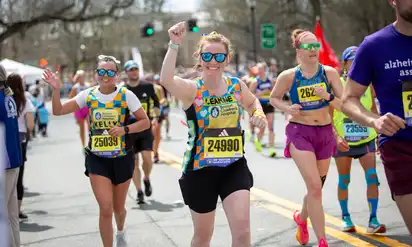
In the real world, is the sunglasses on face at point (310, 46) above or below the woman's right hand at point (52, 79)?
above

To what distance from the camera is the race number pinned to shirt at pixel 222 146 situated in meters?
5.12

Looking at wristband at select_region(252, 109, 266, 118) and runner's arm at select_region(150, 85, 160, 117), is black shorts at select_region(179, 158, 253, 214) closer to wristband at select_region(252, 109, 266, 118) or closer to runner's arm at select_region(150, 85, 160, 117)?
wristband at select_region(252, 109, 266, 118)

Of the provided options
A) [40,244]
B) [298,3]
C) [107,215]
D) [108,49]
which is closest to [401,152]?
[107,215]

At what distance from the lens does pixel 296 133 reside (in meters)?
6.46

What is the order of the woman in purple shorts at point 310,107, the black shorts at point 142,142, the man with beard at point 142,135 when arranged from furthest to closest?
the black shorts at point 142,142 → the man with beard at point 142,135 → the woman in purple shorts at point 310,107

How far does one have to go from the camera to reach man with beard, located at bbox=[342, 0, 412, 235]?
12.7 ft

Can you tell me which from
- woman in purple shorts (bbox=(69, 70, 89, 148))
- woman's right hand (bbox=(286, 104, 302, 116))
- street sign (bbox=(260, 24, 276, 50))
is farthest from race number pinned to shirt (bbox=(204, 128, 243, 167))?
street sign (bbox=(260, 24, 276, 50))

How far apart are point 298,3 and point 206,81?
37.8 meters

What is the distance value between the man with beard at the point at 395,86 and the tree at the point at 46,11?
26.4 m

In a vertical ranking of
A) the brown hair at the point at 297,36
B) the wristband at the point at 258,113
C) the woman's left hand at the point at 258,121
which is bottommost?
the woman's left hand at the point at 258,121

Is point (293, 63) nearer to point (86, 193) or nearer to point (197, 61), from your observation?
point (86, 193)

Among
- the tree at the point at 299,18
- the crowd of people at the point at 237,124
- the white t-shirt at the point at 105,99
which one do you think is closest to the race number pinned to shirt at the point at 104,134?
the crowd of people at the point at 237,124

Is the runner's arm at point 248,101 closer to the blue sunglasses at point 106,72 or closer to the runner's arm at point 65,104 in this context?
the blue sunglasses at point 106,72

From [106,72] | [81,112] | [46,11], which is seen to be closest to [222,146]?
[106,72]
